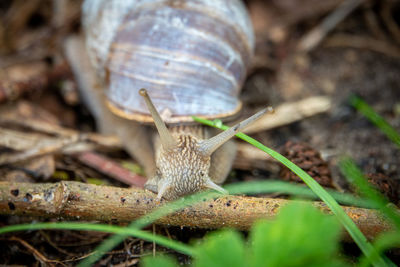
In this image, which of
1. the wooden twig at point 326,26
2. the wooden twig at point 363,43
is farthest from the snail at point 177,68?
the wooden twig at point 363,43

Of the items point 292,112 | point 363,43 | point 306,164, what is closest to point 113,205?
point 306,164

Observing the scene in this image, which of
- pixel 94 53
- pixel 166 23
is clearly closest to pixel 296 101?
pixel 166 23

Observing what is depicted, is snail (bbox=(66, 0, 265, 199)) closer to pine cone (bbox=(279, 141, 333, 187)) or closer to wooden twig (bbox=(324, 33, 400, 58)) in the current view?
pine cone (bbox=(279, 141, 333, 187))

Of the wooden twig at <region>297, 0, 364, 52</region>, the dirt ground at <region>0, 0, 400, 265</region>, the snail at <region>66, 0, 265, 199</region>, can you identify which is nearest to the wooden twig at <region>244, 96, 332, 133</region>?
the dirt ground at <region>0, 0, 400, 265</region>

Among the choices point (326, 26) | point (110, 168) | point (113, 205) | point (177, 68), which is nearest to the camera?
point (113, 205)

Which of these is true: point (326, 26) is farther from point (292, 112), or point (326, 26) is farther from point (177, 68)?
point (177, 68)
